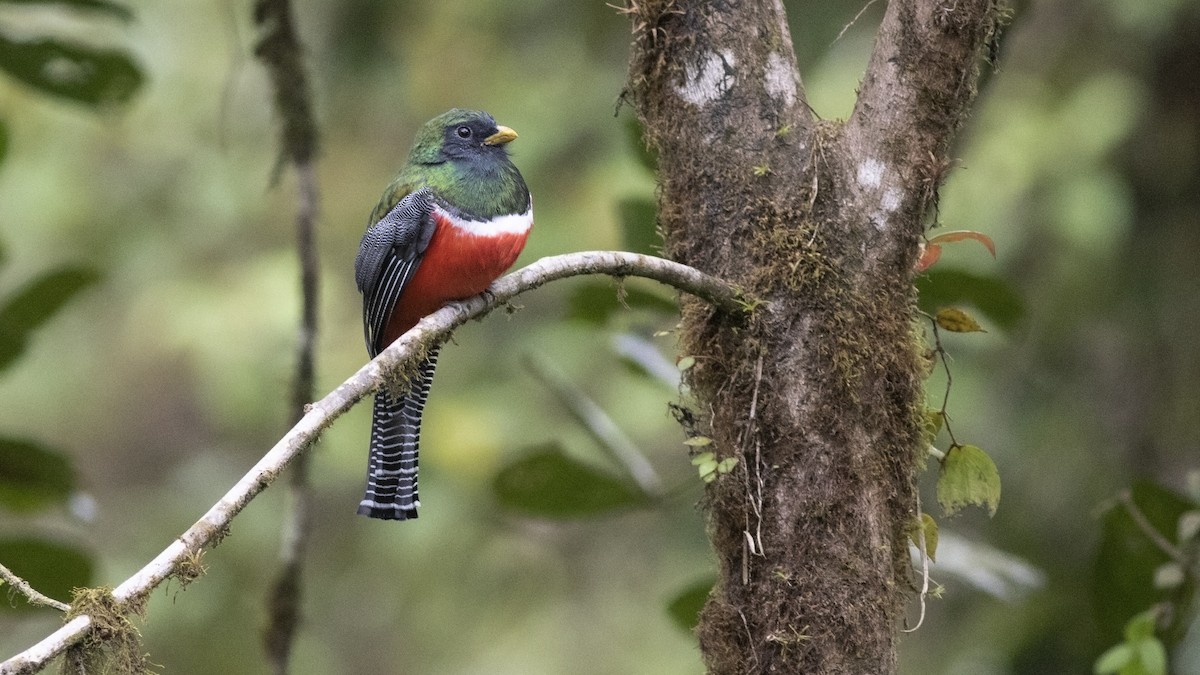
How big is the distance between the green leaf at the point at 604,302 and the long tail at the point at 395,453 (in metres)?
0.43

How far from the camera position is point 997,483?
277 cm

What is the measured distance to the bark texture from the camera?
2.57 metres

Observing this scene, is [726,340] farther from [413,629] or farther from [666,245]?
[413,629]

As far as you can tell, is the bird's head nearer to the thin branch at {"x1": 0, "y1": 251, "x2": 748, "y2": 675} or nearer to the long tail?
the long tail

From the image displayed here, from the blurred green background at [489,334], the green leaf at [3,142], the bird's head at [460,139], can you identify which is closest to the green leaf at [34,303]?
the green leaf at [3,142]

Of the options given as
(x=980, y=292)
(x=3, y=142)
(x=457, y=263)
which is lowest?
(x=980, y=292)

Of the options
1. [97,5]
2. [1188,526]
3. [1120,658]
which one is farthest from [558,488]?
[97,5]

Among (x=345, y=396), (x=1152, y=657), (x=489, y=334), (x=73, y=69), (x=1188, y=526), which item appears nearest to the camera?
(x=345, y=396)

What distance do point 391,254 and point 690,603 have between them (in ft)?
4.03

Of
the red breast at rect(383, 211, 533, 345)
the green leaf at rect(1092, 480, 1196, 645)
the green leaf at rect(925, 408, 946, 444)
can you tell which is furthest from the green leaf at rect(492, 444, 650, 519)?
the green leaf at rect(1092, 480, 1196, 645)

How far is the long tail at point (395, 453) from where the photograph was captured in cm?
319

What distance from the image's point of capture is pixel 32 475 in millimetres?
3795

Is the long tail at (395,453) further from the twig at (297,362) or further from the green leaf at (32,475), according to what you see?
the green leaf at (32,475)

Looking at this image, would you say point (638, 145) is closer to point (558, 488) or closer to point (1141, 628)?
point (558, 488)
